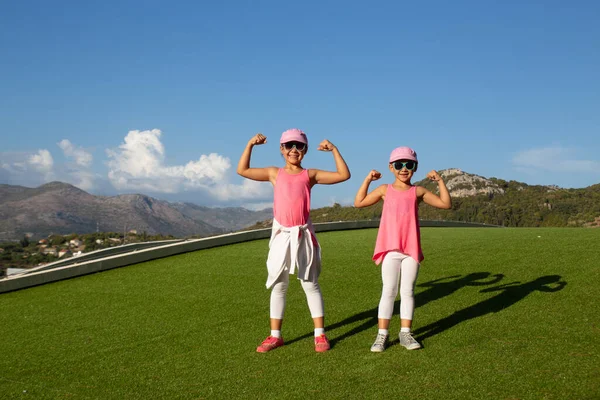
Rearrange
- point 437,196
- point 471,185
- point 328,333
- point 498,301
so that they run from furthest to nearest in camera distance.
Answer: point 471,185 → point 498,301 → point 328,333 → point 437,196

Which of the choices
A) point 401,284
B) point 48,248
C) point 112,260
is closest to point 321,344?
point 401,284

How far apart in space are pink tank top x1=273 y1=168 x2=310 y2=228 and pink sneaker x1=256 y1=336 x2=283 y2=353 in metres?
1.13

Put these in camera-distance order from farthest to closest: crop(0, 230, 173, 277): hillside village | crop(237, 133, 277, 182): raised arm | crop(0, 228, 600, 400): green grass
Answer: crop(0, 230, 173, 277): hillside village < crop(237, 133, 277, 182): raised arm < crop(0, 228, 600, 400): green grass

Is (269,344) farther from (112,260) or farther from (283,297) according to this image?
(112,260)

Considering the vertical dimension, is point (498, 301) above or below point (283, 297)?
below

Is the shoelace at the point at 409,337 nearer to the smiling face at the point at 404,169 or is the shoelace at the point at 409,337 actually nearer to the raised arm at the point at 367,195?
the raised arm at the point at 367,195

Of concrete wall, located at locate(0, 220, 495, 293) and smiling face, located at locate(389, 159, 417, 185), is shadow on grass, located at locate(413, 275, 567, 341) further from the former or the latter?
concrete wall, located at locate(0, 220, 495, 293)

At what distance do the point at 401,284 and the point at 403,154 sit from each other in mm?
1233

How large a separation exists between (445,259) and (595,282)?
3.04m

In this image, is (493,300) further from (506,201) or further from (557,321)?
(506,201)

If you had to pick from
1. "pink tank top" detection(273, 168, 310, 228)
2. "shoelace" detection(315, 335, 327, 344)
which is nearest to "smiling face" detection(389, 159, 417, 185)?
"pink tank top" detection(273, 168, 310, 228)

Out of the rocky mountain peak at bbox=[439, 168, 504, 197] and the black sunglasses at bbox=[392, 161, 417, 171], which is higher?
the rocky mountain peak at bbox=[439, 168, 504, 197]

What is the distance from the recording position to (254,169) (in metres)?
6.00

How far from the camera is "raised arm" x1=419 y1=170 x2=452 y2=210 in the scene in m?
5.58
